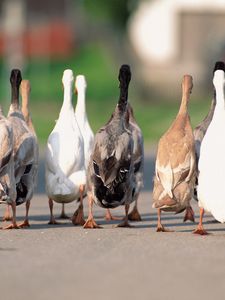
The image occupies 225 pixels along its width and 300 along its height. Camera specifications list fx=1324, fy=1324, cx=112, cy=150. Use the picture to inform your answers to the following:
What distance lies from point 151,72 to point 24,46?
10.2m

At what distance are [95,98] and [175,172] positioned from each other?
34383 millimetres

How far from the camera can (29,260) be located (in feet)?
40.6

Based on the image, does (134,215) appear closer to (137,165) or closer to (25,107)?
(137,165)

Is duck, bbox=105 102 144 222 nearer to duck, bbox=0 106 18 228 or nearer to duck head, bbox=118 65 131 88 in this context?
duck head, bbox=118 65 131 88

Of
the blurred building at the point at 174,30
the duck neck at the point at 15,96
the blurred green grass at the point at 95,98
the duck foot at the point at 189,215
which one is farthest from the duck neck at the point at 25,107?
the blurred building at the point at 174,30

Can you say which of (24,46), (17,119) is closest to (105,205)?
(17,119)

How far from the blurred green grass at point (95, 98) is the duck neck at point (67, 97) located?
13433mm

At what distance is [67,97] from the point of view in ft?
55.5

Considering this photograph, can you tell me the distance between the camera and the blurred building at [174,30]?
65.0m

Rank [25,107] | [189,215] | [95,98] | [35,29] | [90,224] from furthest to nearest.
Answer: [35,29] < [95,98] < [25,107] < [189,215] < [90,224]

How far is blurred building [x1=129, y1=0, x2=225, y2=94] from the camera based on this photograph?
65.0 m

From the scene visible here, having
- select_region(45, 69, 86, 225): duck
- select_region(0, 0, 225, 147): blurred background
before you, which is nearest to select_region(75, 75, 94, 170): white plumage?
select_region(45, 69, 86, 225): duck

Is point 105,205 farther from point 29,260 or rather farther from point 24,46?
point 24,46

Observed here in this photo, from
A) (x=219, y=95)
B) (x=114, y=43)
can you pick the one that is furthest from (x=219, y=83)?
(x=114, y=43)
